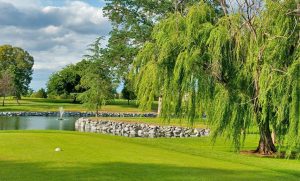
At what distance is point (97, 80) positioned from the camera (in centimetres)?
4934

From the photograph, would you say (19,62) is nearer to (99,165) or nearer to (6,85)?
(6,85)

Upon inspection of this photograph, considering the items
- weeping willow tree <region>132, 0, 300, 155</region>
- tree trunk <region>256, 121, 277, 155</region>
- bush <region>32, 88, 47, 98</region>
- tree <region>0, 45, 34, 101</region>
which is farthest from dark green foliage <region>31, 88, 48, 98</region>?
tree trunk <region>256, 121, 277, 155</region>

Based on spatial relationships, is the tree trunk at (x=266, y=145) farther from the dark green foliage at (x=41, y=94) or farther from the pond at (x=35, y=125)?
the dark green foliage at (x=41, y=94)

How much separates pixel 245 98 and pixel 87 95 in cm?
3374

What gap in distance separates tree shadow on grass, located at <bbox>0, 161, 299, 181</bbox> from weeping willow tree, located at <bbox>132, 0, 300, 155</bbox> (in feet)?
21.2

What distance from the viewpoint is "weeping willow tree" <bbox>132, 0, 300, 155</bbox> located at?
1557 cm

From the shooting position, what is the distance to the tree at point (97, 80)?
4788 centimetres

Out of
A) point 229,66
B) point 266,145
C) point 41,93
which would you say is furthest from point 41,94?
point 229,66

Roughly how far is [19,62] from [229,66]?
7748 cm

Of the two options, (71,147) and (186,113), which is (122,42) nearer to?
(186,113)

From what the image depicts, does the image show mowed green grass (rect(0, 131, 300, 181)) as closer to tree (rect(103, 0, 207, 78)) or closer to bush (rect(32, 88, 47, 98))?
tree (rect(103, 0, 207, 78))

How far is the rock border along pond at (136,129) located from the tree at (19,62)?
42.9m

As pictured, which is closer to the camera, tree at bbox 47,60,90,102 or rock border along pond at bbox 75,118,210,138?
rock border along pond at bbox 75,118,210,138

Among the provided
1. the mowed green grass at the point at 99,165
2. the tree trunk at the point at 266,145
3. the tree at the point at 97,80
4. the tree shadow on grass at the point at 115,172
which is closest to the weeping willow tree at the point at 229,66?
the tree trunk at the point at 266,145
